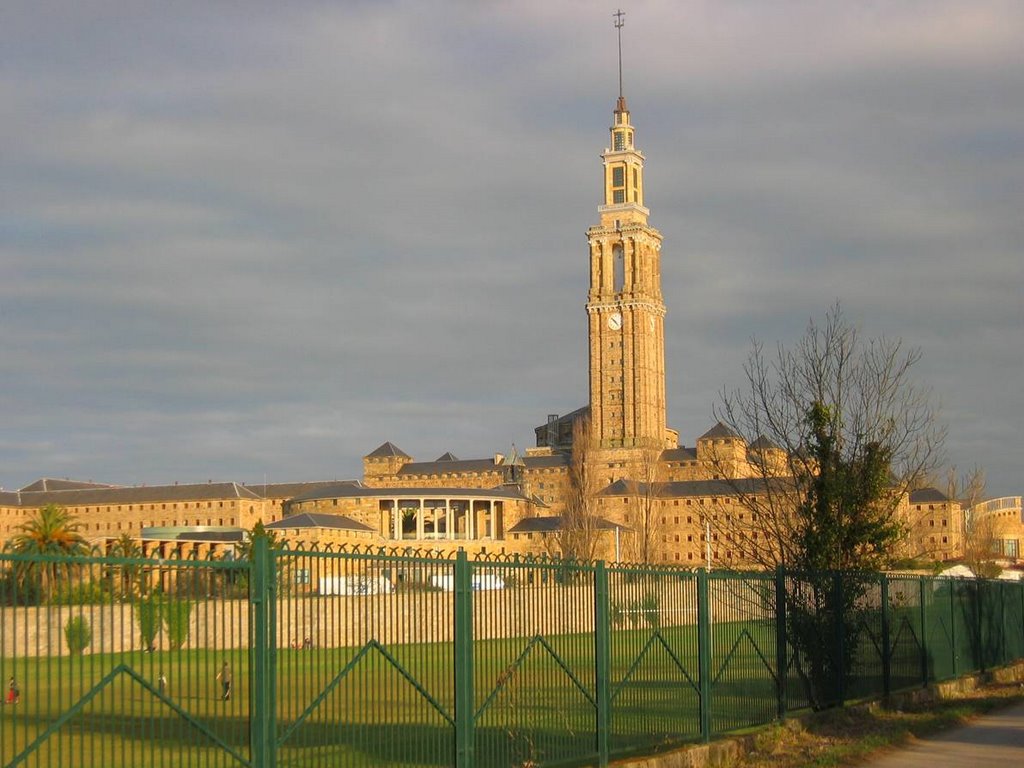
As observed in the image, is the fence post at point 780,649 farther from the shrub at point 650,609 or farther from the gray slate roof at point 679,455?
the gray slate roof at point 679,455

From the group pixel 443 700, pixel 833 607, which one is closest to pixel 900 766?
pixel 833 607

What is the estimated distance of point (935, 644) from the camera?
25.5m

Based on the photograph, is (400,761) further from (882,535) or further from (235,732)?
(882,535)

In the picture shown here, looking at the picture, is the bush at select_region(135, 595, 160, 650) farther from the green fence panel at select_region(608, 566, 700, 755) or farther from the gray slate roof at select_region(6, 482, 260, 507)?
the gray slate roof at select_region(6, 482, 260, 507)

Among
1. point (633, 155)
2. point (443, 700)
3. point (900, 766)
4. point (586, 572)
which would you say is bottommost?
point (900, 766)

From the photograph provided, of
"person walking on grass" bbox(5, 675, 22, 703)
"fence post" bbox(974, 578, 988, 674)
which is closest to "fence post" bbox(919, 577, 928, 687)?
"fence post" bbox(974, 578, 988, 674)

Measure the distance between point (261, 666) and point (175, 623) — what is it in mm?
981

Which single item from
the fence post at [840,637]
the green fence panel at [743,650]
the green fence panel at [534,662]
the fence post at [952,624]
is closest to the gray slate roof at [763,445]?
the fence post at [840,637]

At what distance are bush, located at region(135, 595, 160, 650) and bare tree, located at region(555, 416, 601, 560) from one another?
55.7m

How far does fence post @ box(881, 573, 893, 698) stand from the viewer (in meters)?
22.2

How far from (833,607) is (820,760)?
4.68 meters

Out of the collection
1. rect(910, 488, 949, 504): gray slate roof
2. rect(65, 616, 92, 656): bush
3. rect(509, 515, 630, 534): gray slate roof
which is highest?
rect(910, 488, 949, 504): gray slate roof

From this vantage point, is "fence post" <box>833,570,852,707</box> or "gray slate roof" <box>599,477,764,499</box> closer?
"fence post" <box>833,570,852,707</box>

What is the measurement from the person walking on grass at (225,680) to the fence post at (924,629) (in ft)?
56.6
